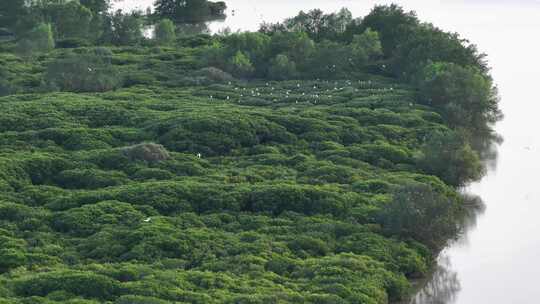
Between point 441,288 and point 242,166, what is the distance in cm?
1459

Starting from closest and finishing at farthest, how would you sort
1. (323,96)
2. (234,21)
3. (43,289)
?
1. (43,289)
2. (323,96)
3. (234,21)

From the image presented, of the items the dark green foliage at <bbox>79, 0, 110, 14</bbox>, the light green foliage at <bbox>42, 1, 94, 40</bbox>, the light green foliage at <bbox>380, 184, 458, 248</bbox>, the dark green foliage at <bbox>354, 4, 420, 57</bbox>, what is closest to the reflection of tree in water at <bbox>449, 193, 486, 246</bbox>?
the light green foliage at <bbox>380, 184, 458, 248</bbox>

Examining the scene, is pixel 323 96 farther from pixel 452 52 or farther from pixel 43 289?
pixel 43 289

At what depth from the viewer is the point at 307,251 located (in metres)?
39.6

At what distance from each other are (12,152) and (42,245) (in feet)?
47.5

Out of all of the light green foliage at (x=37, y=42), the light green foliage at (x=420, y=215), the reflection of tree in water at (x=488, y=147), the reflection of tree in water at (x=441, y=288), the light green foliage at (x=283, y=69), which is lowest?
the reflection of tree in water at (x=441, y=288)

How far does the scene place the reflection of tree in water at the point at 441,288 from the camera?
40950mm

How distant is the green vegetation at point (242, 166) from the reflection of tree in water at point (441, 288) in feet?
4.09

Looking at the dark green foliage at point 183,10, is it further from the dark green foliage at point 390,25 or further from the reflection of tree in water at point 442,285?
the reflection of tree in water at point 442,285

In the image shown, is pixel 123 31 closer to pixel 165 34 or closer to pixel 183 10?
pixel 165 34

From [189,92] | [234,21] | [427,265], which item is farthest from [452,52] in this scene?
[234,21]

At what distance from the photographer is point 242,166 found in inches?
2045

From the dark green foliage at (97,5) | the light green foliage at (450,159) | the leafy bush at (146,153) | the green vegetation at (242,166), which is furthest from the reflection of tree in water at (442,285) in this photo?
the dark green foliage at (97,5)

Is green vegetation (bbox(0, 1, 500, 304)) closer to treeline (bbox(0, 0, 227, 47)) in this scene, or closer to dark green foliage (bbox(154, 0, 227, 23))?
treeline (bbox(0, 0, 227, 47))
